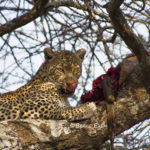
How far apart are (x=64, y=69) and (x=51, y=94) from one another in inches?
25.9

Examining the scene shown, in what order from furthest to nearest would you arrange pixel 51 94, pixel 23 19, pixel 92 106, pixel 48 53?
1. pixel 48 53
2. pixel 23 19
3. pixel 51 94
4. pixel 92 106

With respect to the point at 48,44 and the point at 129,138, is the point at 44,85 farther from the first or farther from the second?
the point at 129,138

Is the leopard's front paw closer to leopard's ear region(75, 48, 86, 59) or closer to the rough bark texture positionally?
the rough bark texture

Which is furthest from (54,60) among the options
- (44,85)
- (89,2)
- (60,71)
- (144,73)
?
(144,73)

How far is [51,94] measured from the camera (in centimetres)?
464

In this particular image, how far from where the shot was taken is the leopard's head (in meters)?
4.87

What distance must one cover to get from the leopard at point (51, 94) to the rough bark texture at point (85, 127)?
33 centimetres

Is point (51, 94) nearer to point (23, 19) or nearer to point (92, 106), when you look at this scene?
point (92, 106)

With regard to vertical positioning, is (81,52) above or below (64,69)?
above

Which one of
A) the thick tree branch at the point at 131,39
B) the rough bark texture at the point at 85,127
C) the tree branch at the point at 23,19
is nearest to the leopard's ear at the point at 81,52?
the tree branch at the point at 23,19

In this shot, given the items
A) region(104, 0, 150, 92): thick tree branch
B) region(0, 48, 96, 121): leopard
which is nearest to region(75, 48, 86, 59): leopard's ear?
Answer: region(0, 48, 96, 121): leopard

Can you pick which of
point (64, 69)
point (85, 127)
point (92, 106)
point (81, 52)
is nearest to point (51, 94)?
point (64, 69)

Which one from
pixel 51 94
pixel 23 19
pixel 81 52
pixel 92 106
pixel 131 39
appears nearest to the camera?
pixel 131 39

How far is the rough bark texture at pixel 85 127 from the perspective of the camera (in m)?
3.40
